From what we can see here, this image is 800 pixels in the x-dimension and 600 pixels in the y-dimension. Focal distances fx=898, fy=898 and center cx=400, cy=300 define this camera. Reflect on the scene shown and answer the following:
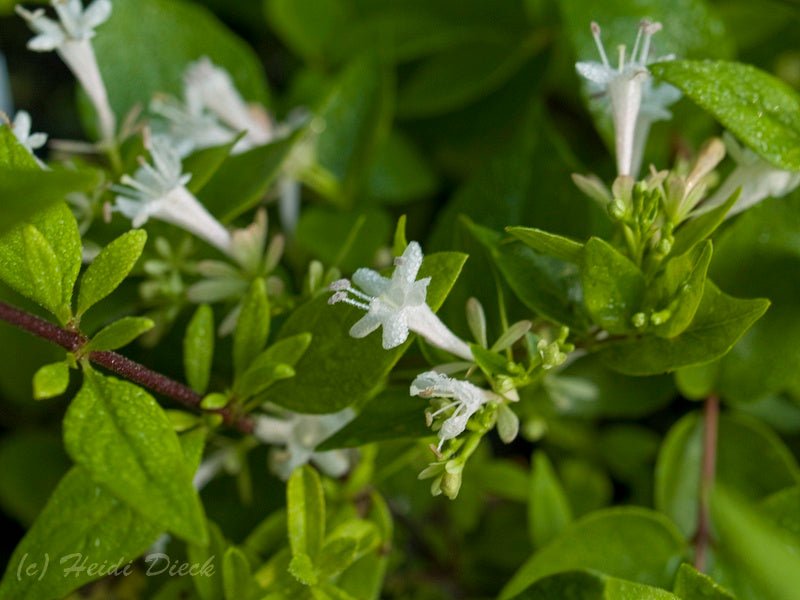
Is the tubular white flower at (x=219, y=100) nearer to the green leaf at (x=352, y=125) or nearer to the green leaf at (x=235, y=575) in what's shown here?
the green leaf at (x=352, y=125)

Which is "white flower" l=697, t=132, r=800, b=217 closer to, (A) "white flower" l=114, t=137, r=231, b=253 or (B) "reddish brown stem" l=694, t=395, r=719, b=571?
(B) "reddish brown stem" l=694, t=395, r=719, b=571

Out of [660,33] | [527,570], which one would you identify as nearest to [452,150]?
[660,33]

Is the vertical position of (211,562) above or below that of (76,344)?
below

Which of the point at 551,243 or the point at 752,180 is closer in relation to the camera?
the point at 551,243

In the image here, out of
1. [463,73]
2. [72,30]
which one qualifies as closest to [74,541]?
[72,30]

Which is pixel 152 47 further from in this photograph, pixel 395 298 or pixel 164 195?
pixel 395 298

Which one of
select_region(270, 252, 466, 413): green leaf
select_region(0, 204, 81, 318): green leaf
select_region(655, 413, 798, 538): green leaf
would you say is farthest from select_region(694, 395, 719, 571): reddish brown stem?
select_region(0, 204, 81, 318): green leaf

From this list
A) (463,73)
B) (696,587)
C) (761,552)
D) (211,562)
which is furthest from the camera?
(463,73)
